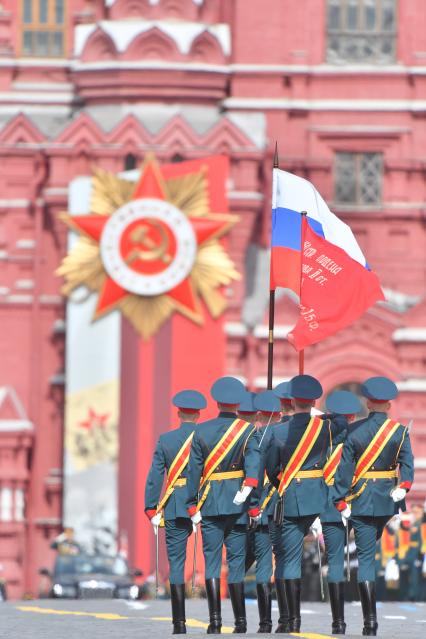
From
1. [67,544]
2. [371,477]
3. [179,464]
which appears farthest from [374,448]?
[67,544]

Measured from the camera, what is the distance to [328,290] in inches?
1081

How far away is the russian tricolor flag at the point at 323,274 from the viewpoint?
1076 inches

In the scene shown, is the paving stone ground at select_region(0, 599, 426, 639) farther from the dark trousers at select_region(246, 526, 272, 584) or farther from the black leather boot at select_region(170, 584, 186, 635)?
the dark trousers at select_region(246, 526, 272, 584)

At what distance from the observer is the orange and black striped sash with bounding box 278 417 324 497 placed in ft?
78.3

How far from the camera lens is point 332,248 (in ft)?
90.6

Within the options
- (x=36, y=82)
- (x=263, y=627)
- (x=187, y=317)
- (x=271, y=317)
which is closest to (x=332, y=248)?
(x=271, y=317)

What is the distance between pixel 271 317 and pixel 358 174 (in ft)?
78.9

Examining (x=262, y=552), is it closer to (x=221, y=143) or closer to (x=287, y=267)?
(x=287, y=267)

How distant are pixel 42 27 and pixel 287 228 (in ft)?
75.0

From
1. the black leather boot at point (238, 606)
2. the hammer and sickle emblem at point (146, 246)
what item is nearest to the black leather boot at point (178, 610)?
the black leather boot at point (238, 606)

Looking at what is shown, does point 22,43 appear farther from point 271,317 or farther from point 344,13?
point 271,317

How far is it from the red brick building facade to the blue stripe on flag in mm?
18639

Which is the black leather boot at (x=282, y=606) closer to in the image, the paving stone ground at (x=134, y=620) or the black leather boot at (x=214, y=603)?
the paving stone ground at (x=134, y=620)

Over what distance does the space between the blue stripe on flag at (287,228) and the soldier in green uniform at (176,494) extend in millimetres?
4671
